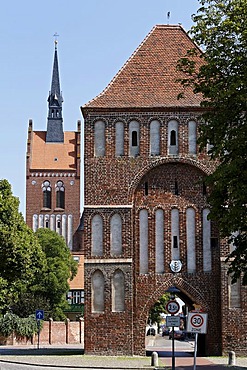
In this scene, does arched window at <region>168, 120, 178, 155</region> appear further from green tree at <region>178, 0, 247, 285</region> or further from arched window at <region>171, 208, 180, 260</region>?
green tree at <region>178, 0, 247, 285</region>

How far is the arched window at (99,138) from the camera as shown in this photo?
28.7 metres

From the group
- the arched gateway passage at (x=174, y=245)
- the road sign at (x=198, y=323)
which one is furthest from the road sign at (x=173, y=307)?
the arched gateway passage at (x=174, y=245)

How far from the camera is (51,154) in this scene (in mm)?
97062

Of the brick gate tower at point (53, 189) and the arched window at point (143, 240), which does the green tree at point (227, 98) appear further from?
the brick gate tower at point (53, 189)

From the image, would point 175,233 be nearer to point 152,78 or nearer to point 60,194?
point 152,78

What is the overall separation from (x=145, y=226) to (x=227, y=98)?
11811 millimetres

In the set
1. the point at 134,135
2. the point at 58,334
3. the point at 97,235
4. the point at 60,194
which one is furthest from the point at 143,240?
the point at 60,194

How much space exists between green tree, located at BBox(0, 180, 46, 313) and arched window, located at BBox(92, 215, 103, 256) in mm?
7363

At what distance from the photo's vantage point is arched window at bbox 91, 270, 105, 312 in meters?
27.6

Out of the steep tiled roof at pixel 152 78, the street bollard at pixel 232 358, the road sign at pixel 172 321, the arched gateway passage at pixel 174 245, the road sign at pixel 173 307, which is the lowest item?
the street bollard at pixel 232 358

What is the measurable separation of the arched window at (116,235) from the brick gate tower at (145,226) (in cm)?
4

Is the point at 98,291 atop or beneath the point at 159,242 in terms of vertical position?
beneath

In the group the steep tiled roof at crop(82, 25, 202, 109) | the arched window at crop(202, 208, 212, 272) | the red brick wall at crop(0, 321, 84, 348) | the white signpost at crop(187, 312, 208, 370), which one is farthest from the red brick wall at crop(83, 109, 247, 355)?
the red brick wall at crop(0, 321, 84, 348)

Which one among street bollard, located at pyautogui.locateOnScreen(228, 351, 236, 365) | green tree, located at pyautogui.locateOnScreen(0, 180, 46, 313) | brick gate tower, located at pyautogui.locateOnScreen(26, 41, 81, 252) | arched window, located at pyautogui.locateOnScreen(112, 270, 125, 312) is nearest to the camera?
street bollard, located at pyautogui.locateOnScreen(228, 351, 236, 365)
